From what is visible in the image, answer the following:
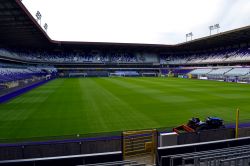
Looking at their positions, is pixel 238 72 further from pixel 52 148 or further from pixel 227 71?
pixel 52 148

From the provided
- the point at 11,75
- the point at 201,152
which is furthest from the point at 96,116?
the point at 11,75

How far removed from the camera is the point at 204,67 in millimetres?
79375

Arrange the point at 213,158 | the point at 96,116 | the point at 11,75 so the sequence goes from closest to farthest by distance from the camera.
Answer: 1. the point at 213,158
2. the point at 96,116
3. the point at 11,75

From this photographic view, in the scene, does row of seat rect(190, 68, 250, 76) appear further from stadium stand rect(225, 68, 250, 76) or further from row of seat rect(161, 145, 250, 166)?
row of seat rect(161, 145, 250, 166)

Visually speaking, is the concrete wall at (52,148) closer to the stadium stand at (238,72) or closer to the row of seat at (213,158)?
the row of seat at (213,158)

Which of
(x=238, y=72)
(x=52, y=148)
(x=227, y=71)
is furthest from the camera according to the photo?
(x=227, y=71)

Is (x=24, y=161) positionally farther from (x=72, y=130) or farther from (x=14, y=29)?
(x=14, y=29)

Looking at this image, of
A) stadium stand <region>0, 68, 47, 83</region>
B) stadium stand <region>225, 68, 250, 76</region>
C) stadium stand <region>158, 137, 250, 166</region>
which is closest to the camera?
stadium stand <region>158, 137, 250, 166</region>

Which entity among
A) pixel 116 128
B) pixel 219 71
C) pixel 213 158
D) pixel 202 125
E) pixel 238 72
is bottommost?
pixel 116 128

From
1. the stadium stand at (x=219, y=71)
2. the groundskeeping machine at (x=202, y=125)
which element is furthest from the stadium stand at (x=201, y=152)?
the stadium stand at (x=219, y=71)

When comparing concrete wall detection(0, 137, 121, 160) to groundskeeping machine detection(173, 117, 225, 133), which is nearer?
concrete wall detection(0, 137, 121, 160)

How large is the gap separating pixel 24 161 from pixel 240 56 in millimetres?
71752

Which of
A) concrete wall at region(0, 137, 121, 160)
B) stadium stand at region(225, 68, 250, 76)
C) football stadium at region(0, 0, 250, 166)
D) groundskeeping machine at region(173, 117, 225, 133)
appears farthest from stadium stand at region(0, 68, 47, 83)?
stadium stand at region(225, 68, 250, 76)

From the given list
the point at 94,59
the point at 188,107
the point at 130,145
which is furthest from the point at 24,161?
the point at 94,59
